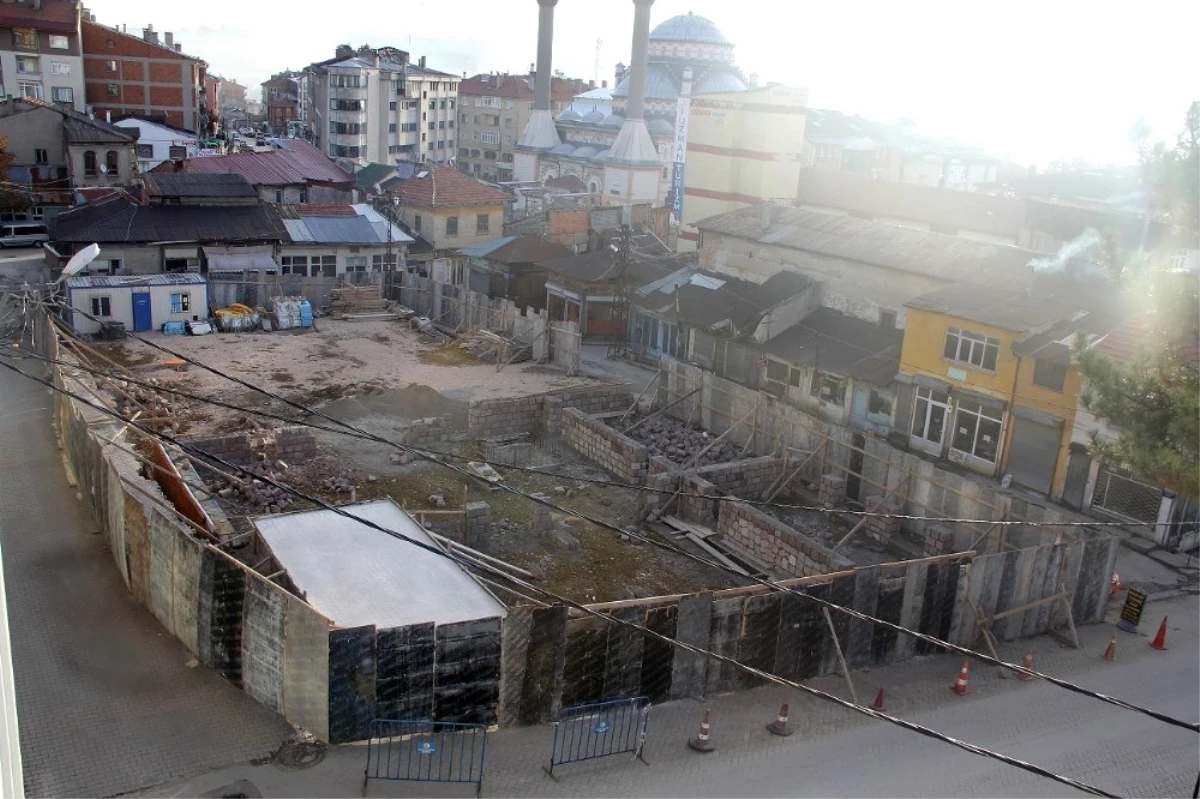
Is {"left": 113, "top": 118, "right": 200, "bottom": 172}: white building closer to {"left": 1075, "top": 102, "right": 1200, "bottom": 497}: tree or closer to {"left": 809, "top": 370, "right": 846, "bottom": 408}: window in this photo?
{"left": 809, "top": 370, "right": 846, "bottom": 408}: window

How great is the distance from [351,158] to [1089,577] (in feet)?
211

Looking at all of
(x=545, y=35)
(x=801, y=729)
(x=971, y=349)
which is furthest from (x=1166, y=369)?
(x=545, y=35)

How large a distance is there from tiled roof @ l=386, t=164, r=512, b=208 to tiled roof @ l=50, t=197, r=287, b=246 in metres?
7.13

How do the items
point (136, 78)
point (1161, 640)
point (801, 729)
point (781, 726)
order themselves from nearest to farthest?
point (781, 726)
point (801, 729)
point (1161, 640)
point (136, 78)

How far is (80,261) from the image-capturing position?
3166 centimetres

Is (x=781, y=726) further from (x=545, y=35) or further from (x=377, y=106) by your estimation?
(x=377, y=106)

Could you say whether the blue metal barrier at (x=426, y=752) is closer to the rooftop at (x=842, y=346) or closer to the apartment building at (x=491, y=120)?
the rooftop at (x=842, y=346)

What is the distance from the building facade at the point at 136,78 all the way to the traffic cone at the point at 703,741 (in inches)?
2289

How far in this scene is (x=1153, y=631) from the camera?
16.8 meters

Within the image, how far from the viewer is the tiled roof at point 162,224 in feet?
115

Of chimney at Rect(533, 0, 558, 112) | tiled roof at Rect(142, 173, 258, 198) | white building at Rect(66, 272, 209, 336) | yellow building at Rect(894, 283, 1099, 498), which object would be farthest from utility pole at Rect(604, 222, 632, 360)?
chimney at Rect(533, 0, 558, 112)

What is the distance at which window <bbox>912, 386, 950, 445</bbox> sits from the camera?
80.5 feet

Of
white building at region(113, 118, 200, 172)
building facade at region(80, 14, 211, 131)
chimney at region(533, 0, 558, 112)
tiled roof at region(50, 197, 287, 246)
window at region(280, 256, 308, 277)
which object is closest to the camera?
tiled roof at region(50, 197, 287, 246)

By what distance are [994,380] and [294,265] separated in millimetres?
25587
